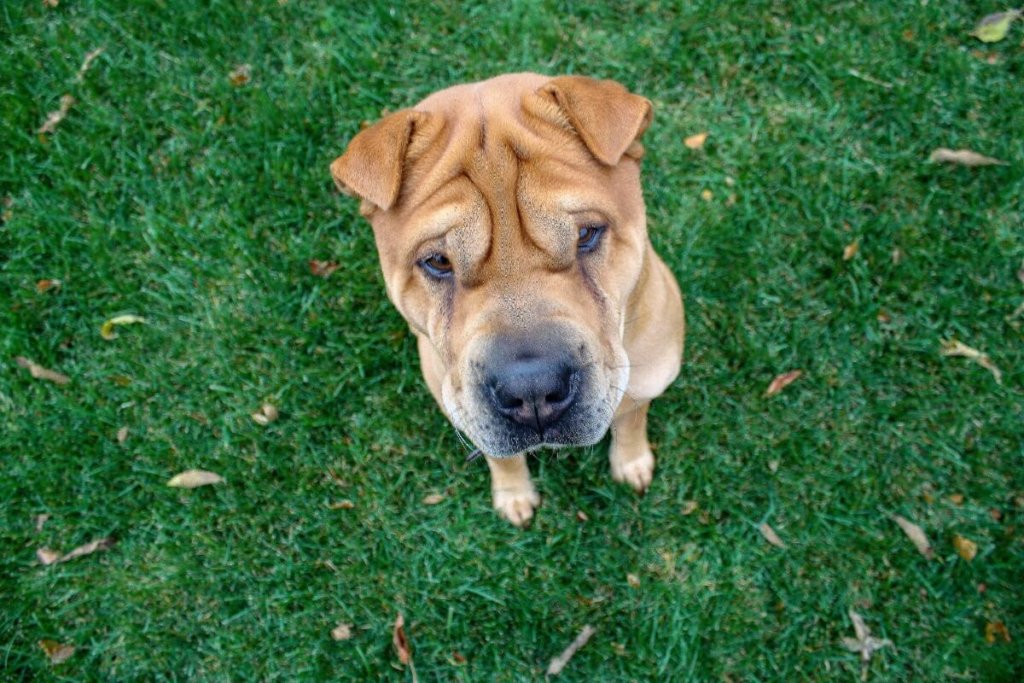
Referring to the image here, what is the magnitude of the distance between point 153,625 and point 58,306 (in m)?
2.09

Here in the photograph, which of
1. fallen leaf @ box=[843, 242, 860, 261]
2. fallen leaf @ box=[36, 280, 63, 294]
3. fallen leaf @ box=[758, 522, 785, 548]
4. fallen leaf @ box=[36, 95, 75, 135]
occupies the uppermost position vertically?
fallen leaf @ box=[36, 95, 75, 135]

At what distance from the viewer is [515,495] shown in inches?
169

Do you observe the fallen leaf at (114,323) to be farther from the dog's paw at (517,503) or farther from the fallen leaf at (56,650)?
the dog's paw at (517,503)

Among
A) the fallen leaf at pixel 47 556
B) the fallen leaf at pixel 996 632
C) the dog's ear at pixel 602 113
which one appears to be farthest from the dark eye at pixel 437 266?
the fallen leaf at pixel 996 632

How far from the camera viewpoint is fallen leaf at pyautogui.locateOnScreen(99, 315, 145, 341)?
4883 millimetres

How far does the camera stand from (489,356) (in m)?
2.73

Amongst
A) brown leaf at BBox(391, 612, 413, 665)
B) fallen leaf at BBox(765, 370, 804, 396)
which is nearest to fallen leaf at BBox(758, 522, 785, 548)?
fallen leaf at BBox(765, 370, 804, 396)

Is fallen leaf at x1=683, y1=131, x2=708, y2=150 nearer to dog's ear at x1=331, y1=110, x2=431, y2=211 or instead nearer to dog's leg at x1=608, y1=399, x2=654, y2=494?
dog's leg at x1=608, y1=399, x2=654, y2=494

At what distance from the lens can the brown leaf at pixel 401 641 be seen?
423cm

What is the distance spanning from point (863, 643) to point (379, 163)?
3520 millimetres

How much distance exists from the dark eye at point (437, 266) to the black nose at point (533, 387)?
0.51 metres

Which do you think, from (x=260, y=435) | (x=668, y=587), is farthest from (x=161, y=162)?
(x=668, y=587)

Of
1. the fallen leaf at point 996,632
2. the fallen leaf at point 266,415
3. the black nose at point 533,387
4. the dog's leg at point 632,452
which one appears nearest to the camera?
the black nose at point 533,387

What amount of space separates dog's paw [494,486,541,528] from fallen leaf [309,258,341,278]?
68.3 inches
